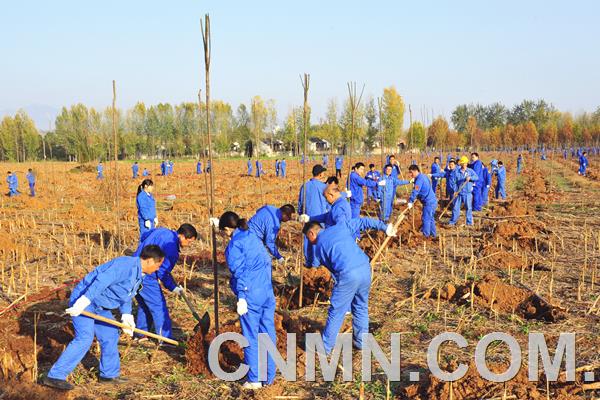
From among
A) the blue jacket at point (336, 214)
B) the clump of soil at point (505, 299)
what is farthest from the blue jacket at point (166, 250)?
the clump of soil at point (505, 299)

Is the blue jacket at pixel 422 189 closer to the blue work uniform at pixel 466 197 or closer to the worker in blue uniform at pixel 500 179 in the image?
the blue work uniform at pixel 466 197

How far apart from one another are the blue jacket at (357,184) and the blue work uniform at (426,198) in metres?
1.30

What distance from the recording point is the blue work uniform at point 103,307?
187 inches

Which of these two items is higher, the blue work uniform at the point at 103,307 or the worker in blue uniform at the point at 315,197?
the worker in blue uniform at the point at 315,197

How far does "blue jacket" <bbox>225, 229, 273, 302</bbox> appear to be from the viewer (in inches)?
191

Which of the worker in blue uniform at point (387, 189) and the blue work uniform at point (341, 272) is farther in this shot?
the worker in blue uniform at point (387, 189)

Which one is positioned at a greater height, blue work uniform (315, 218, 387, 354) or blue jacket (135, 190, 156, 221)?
blue jacket (135, 190, 156, 221)

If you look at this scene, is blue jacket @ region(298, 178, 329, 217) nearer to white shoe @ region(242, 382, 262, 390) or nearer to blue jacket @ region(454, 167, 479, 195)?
white shoe @ region(242, 382, 262, 390)

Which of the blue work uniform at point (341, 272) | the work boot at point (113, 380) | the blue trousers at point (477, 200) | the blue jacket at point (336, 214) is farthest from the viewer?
the blue trousers at point (477, 200)

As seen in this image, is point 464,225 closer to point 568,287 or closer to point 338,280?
point 568,287

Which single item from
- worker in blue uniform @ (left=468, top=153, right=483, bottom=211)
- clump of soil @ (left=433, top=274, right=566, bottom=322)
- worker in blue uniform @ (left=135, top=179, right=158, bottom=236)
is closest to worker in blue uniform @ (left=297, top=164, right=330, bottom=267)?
clump of soil @ (left=433, top=274, right=566, bottom=322)

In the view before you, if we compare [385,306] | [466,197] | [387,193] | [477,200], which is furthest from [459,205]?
[385,306]

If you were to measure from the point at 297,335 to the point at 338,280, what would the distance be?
3.40 feet

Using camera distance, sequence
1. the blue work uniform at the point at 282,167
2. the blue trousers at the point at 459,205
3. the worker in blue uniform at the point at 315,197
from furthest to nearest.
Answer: the blue work uniform at the point at 282,167 < the blue trousers at the point at 459,205 < the worker in blue uniform at the point at 315,197
